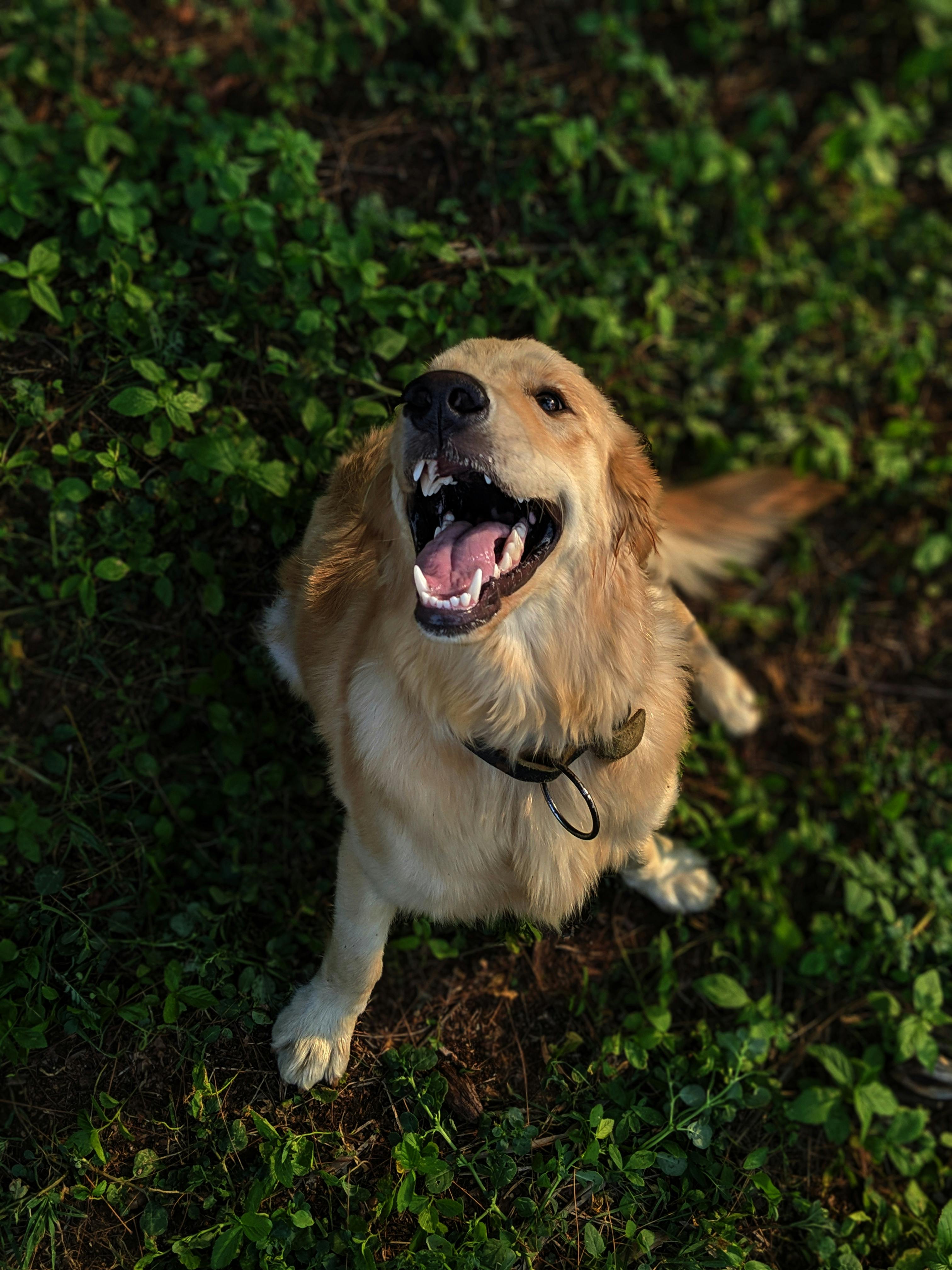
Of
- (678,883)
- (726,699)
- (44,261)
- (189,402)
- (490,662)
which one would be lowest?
(678,883)

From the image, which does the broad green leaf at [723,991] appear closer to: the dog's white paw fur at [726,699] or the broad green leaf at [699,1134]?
the broad green leaf at [699,1134]

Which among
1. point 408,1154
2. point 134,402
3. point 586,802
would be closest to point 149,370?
point 134,402

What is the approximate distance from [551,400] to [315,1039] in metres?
2.00

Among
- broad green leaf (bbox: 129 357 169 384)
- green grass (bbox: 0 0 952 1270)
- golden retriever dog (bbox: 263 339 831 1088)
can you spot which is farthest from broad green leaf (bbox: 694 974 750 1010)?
broad green leaf (bbox: 129 357 169 384)

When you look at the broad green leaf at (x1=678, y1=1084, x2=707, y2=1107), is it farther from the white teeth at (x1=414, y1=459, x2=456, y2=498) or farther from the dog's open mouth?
the white teeth at (x1=414, y1=459, x2=456, y2=498)

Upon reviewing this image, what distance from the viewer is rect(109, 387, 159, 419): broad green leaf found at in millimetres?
3180

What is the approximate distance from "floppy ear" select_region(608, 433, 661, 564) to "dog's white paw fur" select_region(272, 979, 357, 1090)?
5.41 ft

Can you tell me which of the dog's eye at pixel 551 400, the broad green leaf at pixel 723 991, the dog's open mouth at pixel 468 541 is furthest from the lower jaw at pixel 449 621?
the broad green leaf at pixel 723 991

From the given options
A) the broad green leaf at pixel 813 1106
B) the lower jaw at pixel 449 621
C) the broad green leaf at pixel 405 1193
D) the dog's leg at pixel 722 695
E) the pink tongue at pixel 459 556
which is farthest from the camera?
the dog's leg at pixel 722 695

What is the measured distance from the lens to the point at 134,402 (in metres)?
3.19

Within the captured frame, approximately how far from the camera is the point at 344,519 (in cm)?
289

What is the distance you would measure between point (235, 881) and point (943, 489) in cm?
348

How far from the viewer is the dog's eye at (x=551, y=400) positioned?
2457 millimetres

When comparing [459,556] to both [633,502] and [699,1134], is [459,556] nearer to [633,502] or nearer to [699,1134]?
[633,502]
